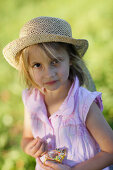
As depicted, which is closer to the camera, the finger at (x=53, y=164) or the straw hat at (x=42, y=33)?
the straw hat at (x=42, y=33)

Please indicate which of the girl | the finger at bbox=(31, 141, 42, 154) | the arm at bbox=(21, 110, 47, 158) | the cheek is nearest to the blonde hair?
the girl

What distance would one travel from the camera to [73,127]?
1.68m

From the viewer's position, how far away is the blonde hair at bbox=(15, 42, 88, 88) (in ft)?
5.06

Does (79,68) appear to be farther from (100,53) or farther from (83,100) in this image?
(100,53)

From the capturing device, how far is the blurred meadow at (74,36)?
283cm

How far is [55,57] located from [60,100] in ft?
1.39

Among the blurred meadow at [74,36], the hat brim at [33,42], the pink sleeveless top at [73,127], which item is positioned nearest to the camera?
the hat brim at [33,42]

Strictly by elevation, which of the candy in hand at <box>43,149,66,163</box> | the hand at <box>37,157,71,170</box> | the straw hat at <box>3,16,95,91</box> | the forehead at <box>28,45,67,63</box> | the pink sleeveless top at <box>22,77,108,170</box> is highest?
the straw hat at <box>3,16,95,91</box>

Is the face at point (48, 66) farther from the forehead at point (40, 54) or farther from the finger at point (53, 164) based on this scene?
the finger at point (53, 164)

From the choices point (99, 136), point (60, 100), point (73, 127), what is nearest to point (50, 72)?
point (60, 100)

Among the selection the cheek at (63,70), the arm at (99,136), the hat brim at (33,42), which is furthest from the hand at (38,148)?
the hat brim at (33,42)

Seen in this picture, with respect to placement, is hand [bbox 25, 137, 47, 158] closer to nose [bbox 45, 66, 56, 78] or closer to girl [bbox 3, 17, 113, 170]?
girl [bbox 3, 17, 113, 170]

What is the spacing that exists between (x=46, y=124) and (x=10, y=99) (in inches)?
79.9

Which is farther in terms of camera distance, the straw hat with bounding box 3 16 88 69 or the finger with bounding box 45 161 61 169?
the finger with bounding box 45 161 61 169
